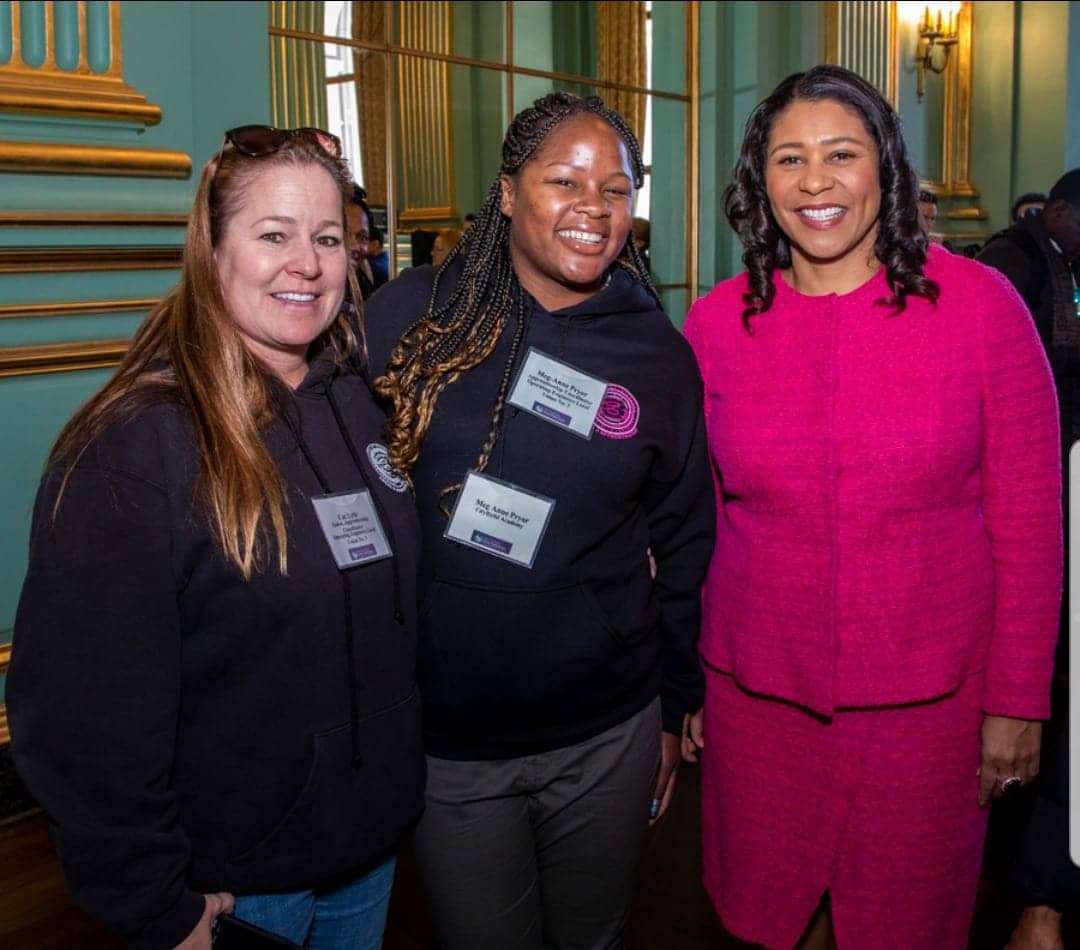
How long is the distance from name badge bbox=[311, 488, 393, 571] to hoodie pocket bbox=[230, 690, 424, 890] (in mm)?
193

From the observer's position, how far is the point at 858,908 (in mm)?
1679

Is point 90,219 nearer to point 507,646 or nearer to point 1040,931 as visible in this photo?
point 507,646

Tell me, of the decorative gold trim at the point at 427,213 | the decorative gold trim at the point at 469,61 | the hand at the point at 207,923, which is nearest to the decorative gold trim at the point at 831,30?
the decorative gold trim at the point at 469,61

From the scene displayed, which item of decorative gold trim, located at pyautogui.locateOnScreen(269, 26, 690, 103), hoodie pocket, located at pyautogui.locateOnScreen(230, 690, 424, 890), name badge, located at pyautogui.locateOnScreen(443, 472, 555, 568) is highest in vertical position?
decorative gold trim, located at pyautogui.locateOnScreen(269, 26, 690, 103)

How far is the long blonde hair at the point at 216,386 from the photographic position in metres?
1.14

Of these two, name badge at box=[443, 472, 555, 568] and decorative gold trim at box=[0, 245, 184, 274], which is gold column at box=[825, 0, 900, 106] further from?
name badge at box=[443, 472, 555, 568]

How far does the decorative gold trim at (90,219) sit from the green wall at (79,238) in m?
0.02

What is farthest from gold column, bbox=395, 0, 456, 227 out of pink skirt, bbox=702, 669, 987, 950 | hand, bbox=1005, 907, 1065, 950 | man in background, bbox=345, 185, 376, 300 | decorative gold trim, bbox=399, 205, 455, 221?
hand, bbox=1005, 907, 1065, 950

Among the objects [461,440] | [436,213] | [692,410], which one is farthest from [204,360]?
[436,213]

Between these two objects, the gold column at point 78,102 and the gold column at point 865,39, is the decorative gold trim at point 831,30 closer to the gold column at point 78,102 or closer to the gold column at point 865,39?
the gold column at point 865,39

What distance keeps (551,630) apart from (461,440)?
0.99 ft

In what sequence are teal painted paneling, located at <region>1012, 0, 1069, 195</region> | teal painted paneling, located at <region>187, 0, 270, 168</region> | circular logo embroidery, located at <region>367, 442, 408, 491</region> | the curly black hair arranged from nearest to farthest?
circular logo embroidery, located at <region>367, 442, 408, 491</region> → the curly black hair → teal painted paneling, located at <region>187, 0, 270, 168</region> → teal painted paneling, located at <region>1012, 0, 1069, 195</region>

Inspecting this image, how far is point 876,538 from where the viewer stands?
159 cm

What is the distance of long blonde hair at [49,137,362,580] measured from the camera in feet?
3.76
